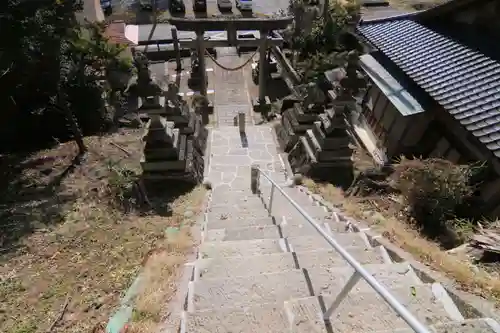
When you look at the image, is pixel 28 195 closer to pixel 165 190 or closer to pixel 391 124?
pixel 165 190

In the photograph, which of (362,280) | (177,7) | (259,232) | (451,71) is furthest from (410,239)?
(177,7)

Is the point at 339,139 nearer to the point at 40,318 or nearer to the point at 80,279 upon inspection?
the point at 80,279

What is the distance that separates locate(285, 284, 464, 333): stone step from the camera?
3.39 m

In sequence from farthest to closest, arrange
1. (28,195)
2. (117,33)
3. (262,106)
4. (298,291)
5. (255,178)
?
(117,33), (262,106), (28,195), (255,178), (298,291)

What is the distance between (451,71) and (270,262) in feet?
29.7

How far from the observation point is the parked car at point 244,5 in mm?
33016

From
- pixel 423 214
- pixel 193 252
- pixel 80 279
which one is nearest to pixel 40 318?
pixel 80 279

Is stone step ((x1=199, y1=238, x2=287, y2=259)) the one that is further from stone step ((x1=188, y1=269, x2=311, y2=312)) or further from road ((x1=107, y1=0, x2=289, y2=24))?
road ((x1=107, y1=0, x2=289, y2=24))

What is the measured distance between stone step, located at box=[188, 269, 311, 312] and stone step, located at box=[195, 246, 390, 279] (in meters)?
0.34

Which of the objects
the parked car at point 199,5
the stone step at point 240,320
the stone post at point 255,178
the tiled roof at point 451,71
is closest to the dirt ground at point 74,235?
the stone post at point 255,178

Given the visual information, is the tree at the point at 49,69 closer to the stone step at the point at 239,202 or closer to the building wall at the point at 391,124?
the stone step at the point at 239,202

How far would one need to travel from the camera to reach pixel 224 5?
109 feet

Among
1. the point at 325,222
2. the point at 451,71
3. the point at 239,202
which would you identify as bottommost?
the point at 239,202

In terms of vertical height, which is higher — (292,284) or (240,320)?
(240,320)
